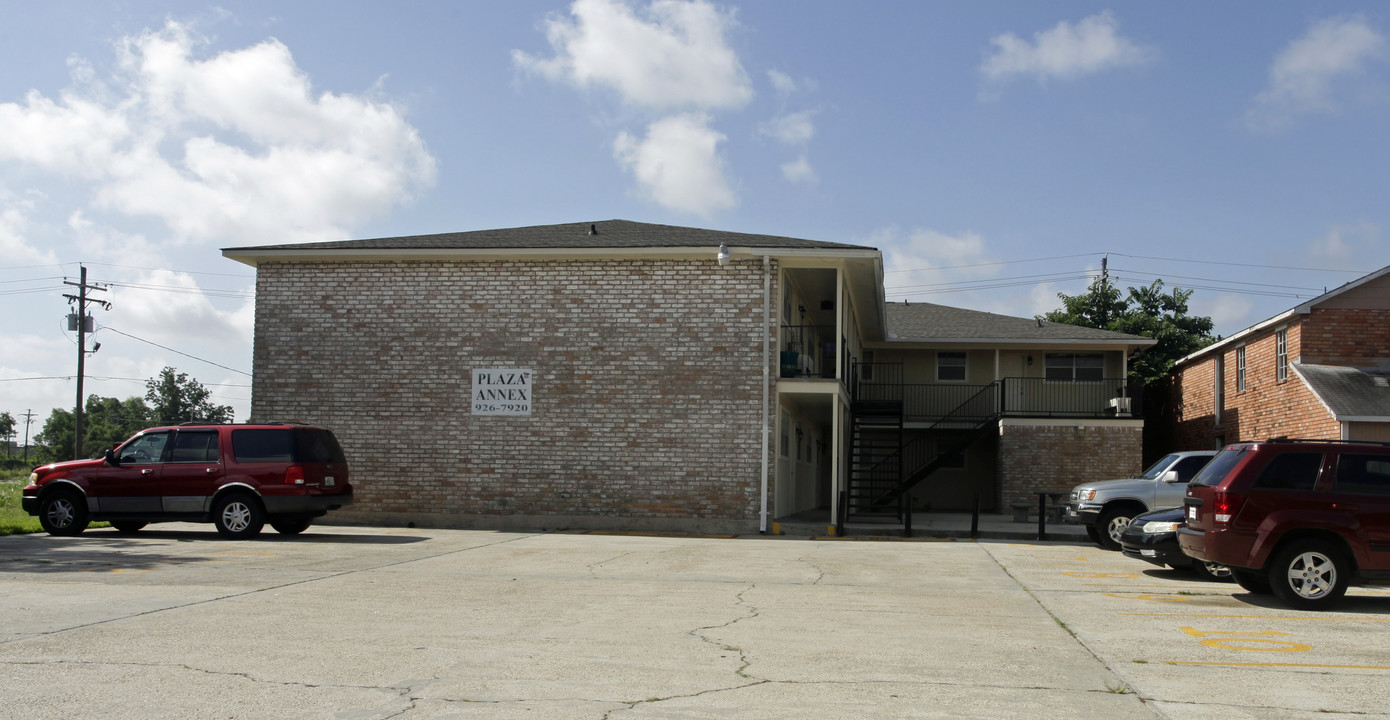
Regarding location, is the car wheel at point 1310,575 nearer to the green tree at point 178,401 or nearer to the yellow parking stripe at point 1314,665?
the yellow parking stripe at point 1314,665

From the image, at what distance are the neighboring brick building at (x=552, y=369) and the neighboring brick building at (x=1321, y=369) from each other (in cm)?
1036

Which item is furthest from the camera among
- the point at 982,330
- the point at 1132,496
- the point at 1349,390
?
the point at 982,330

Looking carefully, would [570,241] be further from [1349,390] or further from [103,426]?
[103,426]

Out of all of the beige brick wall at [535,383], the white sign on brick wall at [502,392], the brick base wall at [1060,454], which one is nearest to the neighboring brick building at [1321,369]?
the brick base wall at [1060,454]

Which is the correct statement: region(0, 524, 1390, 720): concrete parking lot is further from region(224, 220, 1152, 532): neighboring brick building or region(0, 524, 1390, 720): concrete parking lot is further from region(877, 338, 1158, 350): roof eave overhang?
region(877, 338, 1158, 350): roof eave overhang

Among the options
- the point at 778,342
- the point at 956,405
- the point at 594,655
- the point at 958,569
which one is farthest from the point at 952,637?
the point at 956,405

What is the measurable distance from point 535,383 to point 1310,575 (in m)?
13.1

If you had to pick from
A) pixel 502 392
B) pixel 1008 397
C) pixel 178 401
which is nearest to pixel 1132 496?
pixel 502 392

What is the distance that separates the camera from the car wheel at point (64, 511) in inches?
637

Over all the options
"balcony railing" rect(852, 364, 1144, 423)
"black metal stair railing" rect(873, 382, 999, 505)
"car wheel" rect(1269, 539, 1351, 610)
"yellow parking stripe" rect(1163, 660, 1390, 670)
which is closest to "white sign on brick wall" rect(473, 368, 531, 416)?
"black metal stair railing" rect(873, 382, 999, 505)

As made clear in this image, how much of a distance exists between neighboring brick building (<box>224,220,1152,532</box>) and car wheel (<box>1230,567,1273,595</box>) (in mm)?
8465

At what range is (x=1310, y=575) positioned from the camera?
10.0 meters

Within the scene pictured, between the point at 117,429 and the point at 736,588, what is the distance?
105180 millimetres

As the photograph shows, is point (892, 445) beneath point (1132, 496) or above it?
above
